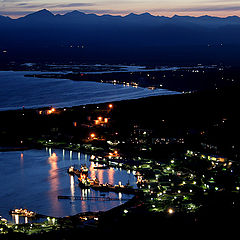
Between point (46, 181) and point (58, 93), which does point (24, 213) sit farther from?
point (58, 93)

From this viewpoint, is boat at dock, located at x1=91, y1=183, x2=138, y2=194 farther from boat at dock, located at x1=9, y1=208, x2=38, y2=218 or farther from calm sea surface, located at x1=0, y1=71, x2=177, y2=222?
boat at dock, located at x1=9, y1=208, x2=38, y2=218

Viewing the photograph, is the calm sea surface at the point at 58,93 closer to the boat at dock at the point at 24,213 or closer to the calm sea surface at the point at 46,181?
the calm sea surface at the point at 46,181

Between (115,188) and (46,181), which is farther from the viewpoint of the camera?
(46,181)

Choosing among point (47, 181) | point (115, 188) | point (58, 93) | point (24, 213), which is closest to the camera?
point (24, 213)

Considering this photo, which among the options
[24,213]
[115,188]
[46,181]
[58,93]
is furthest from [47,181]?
[58,93]

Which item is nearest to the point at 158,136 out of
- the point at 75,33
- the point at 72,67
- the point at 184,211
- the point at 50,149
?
the point at 50,149

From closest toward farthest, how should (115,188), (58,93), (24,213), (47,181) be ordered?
(24,213)
(115,188)
(47,181)
(58,93)

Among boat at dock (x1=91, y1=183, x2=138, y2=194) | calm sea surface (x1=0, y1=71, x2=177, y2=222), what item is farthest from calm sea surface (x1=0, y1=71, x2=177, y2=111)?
boat at dock (x1=91, y1=183, x2=138, y2=194)
